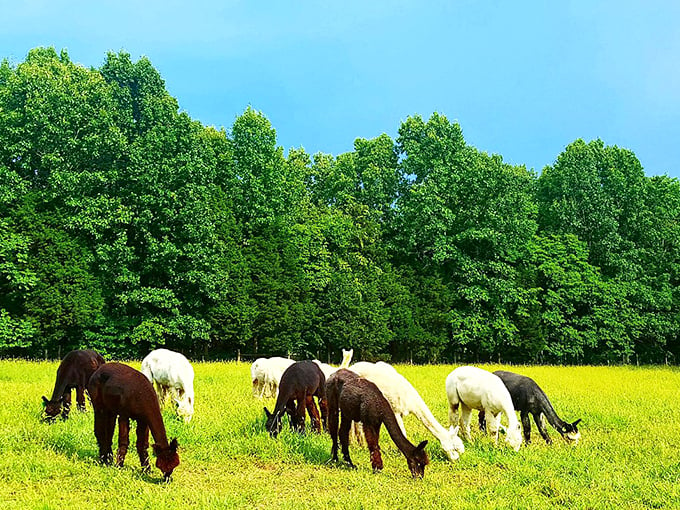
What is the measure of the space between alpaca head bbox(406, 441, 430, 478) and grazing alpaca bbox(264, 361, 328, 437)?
318 cm

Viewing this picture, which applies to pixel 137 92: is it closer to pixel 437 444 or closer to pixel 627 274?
pixel 437 444

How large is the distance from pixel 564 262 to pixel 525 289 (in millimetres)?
4363

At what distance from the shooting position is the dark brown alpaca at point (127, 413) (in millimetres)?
8297

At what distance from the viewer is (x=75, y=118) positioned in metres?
29.9

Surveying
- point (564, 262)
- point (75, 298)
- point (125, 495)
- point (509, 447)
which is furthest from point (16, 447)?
point (564, 262)

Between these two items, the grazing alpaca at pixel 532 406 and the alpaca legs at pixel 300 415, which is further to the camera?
the grazing alpaca at pixel 532 406

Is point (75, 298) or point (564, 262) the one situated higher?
point (564, 262)

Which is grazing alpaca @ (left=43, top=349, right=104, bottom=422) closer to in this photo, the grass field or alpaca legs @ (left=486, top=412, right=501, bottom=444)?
the grass field

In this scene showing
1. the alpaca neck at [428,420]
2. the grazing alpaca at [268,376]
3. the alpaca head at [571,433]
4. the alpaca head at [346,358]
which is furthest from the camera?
the grazing alpaca at [268,376]

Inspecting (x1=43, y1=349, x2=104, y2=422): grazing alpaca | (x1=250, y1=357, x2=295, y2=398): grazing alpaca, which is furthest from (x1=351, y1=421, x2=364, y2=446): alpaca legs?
(x1=43, y1=349, x2=104, y2=422): grazing alpaca

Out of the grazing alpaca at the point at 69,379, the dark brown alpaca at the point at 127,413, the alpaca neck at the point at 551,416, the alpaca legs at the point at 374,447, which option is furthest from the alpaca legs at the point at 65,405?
the alpaca neck at the point at 551,416

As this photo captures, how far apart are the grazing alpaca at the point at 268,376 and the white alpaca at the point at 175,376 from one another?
3.15 meters

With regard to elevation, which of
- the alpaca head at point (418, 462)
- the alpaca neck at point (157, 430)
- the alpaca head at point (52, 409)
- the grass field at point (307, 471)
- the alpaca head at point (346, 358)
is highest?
the alpaca head at point (346, 358)

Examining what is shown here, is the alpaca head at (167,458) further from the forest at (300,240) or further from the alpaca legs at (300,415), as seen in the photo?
the forest at (300,240)
